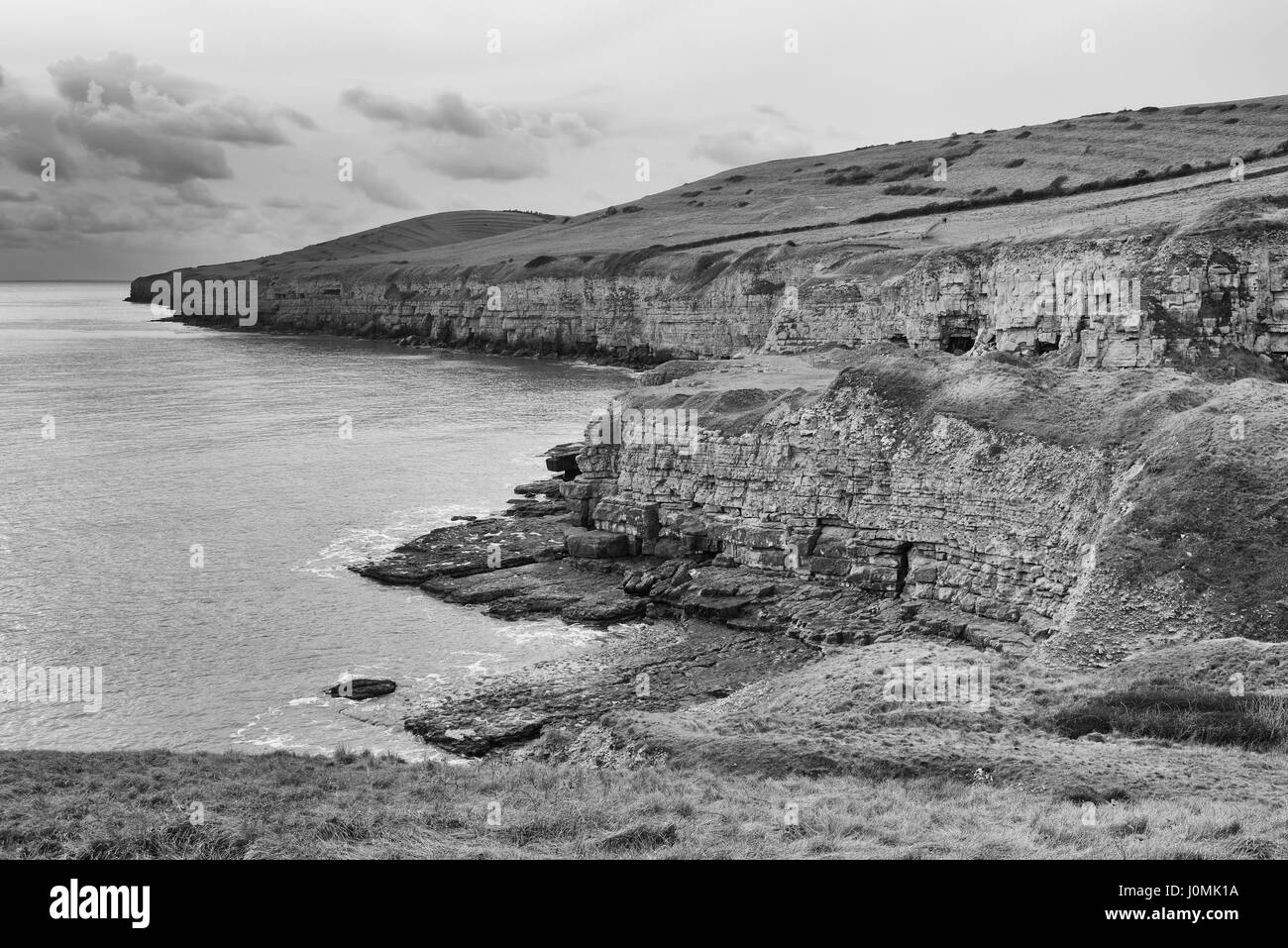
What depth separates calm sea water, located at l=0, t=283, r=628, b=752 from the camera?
2781 cm

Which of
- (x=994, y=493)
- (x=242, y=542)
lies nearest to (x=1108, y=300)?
(x=994, y=493)

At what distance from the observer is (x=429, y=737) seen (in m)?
25.6

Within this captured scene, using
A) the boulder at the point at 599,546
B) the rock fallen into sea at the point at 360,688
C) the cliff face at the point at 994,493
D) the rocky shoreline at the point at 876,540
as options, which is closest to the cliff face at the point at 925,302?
the rocky shoreline at the point at 876,540

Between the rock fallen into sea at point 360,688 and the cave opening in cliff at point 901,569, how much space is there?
14.9 meters

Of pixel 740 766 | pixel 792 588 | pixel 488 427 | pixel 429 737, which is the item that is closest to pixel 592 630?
pixel 792 588

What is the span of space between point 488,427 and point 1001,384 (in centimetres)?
4373

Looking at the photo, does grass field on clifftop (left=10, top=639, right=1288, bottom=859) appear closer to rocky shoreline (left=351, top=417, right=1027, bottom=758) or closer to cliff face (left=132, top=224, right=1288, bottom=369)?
rocky shoreline (left=351, top=417, right=1027, bottom=758)

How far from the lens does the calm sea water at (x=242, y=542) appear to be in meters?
27.8

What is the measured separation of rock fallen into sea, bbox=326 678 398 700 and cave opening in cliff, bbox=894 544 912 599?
14.9m

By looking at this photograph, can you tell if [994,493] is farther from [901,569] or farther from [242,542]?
[242,542]

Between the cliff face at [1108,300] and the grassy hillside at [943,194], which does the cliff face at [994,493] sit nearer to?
the cliff face at [1108,300]

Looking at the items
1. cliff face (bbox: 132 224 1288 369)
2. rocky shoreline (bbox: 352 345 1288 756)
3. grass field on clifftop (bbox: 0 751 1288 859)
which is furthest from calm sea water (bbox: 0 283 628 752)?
cliff face (bbox: 132 224 1288 369)

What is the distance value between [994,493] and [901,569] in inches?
154

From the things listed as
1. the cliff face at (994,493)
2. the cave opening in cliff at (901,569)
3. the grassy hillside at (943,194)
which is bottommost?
the cave opening in cliff at (901,569)
